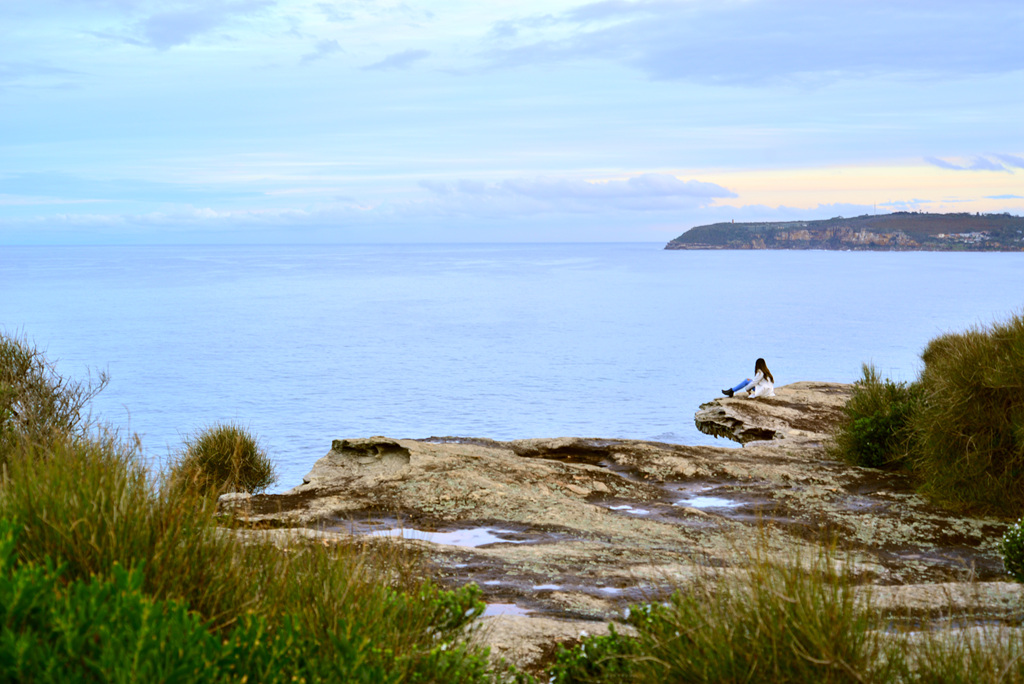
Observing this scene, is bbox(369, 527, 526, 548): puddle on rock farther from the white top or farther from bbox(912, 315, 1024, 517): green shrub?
the white top

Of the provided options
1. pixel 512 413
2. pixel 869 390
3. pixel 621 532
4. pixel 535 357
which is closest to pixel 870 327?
pixel 535 357

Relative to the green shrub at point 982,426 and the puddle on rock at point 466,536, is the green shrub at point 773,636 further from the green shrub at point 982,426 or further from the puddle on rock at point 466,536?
the green shrub at point 982,426

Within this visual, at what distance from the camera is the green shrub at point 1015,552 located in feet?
25.4

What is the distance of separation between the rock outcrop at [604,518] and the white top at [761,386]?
540 cm

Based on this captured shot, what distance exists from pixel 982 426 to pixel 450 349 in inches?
2025

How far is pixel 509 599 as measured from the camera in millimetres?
6895

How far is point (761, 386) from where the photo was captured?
2117 centimetres

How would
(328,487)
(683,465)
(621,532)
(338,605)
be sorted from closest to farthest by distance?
(338,605) → (621,532) → (328,487) → (683,465)

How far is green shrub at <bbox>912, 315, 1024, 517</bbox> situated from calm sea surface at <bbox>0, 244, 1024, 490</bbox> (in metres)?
9.66

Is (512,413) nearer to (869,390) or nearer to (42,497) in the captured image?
(869,390)

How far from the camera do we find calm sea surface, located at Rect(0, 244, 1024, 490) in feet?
122

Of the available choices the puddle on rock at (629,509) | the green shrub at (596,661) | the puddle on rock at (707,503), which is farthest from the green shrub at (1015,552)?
the green shrub at (596,661)

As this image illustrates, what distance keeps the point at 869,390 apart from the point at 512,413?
25.5 metres

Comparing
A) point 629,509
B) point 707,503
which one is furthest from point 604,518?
point 707,503
